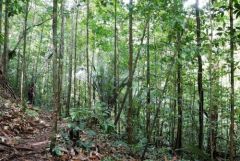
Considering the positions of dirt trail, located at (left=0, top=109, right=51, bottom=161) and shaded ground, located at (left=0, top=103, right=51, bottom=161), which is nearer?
dirt trail, located at (left=0, top=109, right=51, bottom=161)

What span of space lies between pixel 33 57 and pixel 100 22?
12.5 metres

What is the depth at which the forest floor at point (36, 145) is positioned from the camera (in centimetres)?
689

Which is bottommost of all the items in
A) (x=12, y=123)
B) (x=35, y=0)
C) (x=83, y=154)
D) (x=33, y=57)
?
(x=83, y=154)

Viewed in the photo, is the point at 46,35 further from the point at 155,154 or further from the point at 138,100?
the point at 155,154

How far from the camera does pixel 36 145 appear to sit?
771 centimetres

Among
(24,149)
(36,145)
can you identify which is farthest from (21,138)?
(24,149)

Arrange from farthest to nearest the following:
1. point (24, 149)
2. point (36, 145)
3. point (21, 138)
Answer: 1. point (21, 138)
2. point (36, 145)
3. point (24, 149)

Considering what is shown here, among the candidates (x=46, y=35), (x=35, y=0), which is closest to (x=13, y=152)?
(x=35, y=0)

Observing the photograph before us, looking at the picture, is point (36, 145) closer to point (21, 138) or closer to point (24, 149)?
point (24, 149)

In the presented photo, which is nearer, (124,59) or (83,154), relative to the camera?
(83,154)

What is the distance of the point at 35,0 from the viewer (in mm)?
17859

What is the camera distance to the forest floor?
6887 millimetres

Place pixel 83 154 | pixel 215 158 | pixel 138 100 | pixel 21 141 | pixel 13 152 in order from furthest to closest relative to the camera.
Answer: pixel 138 100 < pixel 215 158 < pixel 21 141 < pixel 83 154 < pixel 13 152

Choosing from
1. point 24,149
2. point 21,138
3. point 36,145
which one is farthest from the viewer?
point 21,138
